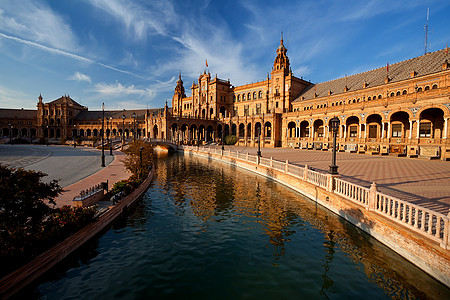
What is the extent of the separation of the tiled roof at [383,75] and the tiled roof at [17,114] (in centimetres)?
12162

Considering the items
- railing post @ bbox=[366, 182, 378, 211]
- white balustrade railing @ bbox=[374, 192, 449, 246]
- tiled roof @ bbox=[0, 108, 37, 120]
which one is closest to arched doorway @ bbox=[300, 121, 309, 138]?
railing post @ bbox=[366, 182, 378, 211]

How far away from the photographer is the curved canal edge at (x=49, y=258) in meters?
5.07

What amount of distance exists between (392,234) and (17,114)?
142 m

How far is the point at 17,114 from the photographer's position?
101m

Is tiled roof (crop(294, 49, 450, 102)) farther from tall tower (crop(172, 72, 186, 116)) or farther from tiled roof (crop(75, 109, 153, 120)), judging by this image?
tiled roof (crop(75, 109, 153, 120))

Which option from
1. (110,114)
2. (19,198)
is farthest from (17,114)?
(19,198)

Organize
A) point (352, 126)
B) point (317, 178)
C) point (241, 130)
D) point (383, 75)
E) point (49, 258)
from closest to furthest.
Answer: point (49, 258) → point (317, 178) → point (383, 75) → point (352, 126) → point (241, 130)

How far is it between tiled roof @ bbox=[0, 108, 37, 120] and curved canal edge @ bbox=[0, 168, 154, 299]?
127195mm

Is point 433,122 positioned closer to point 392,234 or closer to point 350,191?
point 350,191

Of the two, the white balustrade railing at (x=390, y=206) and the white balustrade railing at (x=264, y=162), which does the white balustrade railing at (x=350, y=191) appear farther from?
the white balustrade railing at (x=264, y=162)

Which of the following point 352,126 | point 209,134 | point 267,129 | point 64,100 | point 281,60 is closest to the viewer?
point 352,126

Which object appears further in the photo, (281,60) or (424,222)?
(281,60)

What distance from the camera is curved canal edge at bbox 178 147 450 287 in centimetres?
571

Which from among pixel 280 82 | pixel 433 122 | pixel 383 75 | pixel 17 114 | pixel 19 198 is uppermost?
pixel 280 82
